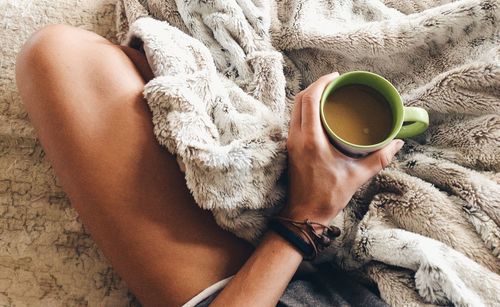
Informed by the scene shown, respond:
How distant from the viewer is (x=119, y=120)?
0.65 m

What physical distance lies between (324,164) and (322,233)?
10cm

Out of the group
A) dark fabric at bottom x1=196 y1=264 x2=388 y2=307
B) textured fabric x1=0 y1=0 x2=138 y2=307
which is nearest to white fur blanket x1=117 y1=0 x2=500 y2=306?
dark fabric at bottom x1=196 y1=264 x2=388 y2=307

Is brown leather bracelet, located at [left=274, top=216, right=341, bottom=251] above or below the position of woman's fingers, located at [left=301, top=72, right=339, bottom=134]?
below

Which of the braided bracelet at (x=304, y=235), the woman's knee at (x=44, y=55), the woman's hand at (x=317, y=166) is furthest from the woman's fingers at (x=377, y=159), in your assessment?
the woman's knee at (x=44, y=55)

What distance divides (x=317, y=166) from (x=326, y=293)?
0.19 meters

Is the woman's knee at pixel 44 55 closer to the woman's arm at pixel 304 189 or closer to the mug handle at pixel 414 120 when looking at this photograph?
the woman's arm at pixel 304 189

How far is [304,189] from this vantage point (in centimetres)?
65

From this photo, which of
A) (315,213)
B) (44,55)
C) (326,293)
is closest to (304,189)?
(315,213)

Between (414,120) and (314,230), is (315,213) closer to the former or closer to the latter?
(314,230)

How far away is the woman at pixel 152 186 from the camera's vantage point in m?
0.63

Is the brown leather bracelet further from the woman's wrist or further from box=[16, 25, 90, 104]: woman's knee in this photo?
box=[16, 25, 90, 104]: woman's knee

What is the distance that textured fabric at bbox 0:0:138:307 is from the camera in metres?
0.79

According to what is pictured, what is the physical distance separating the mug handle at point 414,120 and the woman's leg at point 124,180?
282mm

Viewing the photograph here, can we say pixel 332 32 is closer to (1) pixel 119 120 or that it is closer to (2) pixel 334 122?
(2) pixel 334 122
